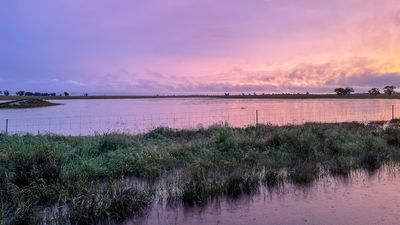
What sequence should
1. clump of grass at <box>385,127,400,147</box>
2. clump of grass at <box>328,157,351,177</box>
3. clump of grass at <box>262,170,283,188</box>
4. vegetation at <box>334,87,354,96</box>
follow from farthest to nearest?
1. vegetation at <box>334,87,354,96</box>
2. clump of grass at <box>385,127,400,147</box>
3. clump of grass at <box>328,157,351,177</box>
4. clump of grass at <box>262,170,283,188</box>

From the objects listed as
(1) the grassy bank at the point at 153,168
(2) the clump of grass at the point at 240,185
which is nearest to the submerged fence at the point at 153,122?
(1) the grassy bank at the point at 153,168

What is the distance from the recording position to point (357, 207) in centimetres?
998

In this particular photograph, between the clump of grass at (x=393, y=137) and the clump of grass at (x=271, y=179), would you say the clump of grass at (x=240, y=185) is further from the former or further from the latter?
the clump of grass at (x=393, y=137)

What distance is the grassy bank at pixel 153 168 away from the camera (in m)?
9.88

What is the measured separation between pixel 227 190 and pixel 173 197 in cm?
165

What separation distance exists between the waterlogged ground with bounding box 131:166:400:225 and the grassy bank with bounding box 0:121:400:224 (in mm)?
536

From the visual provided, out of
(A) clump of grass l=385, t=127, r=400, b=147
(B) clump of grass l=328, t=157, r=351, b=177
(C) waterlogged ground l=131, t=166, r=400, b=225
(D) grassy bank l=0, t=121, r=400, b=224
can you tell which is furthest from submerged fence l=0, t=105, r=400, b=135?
(C) waterlogged ground l=131, t=166, r=400, b=225

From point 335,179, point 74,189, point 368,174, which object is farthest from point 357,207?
point 74,189

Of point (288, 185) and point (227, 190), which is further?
point (288, 185)

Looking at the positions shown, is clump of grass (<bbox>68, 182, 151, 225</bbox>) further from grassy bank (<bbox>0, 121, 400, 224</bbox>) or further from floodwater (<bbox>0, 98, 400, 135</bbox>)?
floodwater (<bbox>0, 98, 400, 135</bbox>)

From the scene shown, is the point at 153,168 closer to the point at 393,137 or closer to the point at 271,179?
the point at 271,179

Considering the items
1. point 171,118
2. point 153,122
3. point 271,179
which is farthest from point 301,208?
point 171,118

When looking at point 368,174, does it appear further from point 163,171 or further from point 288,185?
point 163,171

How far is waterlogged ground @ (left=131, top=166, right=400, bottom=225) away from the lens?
30.3ft
